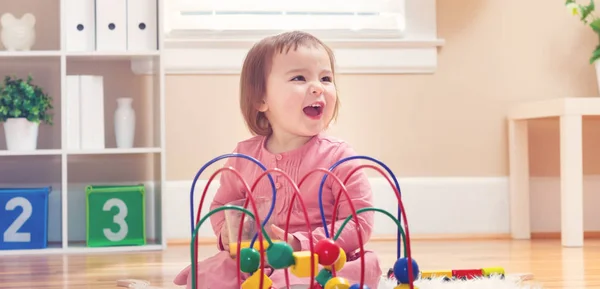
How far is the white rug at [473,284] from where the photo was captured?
1.57 meters

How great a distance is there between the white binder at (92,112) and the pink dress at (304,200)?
0.98 m

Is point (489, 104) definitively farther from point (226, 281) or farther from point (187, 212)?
point (226, 281)

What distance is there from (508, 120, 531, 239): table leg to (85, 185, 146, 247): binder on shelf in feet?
3.76

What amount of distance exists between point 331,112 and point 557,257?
3.03 feet

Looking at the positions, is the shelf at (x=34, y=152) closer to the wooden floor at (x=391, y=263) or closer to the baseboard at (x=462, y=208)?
the wooden floor at (x=391, y=263)

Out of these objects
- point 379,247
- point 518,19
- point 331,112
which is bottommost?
point 379,247

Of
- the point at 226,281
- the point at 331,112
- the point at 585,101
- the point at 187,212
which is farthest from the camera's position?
the point at 187,212

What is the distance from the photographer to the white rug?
1.57 metres

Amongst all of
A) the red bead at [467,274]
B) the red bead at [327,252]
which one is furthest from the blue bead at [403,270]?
the red bead at [467,274]

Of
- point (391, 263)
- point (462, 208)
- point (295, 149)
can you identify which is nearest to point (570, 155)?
point (462, 208)

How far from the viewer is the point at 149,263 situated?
2.14 metres

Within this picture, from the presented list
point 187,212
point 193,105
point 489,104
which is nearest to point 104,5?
point 193,105

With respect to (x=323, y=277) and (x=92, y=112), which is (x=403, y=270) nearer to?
(x=323, y=277)

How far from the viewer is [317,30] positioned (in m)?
2.73
